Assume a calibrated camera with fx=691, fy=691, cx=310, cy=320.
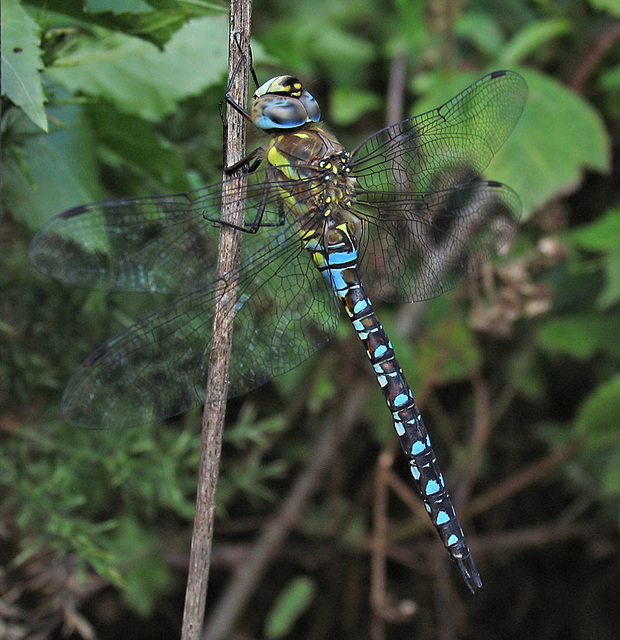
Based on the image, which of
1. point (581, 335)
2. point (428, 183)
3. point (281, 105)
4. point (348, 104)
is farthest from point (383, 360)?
point (348, 104)

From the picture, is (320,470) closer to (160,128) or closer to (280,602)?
(280,602)

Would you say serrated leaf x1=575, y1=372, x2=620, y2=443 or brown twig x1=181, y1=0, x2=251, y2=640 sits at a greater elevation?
brown twig x1=181, y1=0, x2=251, y2=640

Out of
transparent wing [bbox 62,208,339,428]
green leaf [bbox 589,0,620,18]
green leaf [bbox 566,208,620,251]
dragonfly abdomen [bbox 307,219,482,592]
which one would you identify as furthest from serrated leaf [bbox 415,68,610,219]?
transparent wing [bbox 62,208,339,428]

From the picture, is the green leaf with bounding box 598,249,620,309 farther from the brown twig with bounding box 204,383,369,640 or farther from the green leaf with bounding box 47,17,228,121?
the green leaf with bounding box 47,17,228,121

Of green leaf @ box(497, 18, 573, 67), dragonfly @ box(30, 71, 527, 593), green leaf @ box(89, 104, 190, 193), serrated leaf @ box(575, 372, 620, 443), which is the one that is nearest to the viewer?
dragonfly @ box(30, 71, 527, 593)

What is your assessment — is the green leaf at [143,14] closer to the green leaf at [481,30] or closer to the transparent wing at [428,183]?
the transparent wing at [428,183]

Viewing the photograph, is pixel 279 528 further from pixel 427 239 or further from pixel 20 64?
pixel 20 64

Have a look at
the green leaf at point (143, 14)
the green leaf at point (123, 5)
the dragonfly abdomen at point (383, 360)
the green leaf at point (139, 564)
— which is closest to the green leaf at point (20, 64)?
the green leaf at point (143, 14)
